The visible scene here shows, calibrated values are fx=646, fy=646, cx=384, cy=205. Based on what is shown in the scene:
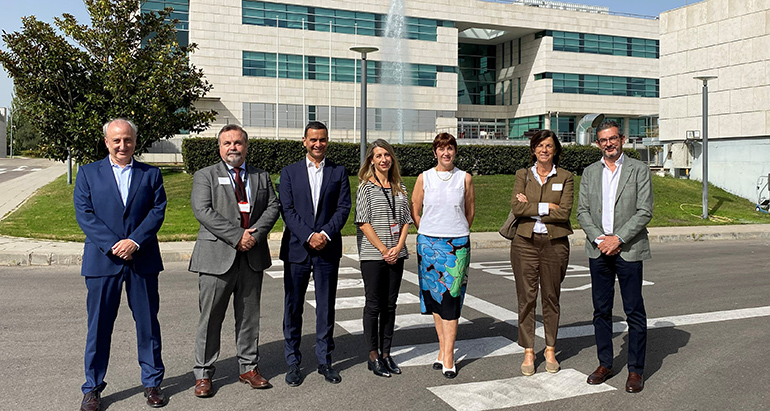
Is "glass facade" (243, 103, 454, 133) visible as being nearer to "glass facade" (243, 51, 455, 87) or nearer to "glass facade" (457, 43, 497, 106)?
"glass facade" (243, 51, 455, 87)

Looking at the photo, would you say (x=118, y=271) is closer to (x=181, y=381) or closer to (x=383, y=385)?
(x=181, y=381)

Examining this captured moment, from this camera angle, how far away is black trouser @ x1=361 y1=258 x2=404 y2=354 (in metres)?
5.64

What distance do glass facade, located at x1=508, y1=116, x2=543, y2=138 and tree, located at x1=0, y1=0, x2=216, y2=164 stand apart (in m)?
47.1

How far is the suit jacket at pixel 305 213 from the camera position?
217 inches

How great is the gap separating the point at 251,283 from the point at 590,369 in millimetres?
3096

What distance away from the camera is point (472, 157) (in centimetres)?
2944

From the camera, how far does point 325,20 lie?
5441cm

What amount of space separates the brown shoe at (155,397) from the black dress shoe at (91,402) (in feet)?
1.09

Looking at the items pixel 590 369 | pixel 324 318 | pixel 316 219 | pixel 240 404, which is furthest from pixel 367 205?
pixel 590 369

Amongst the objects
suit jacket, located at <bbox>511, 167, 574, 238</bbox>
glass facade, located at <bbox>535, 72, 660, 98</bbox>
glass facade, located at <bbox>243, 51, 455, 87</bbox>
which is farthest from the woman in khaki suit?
glass facade, located at <bbox>535, 72, 660, 98</bbox>

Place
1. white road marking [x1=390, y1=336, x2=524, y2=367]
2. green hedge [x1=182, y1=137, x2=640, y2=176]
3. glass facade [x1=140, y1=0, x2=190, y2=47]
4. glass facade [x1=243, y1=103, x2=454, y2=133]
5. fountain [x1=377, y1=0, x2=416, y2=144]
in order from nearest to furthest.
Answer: white road marking [x1=390, y1=336, x2=524, y2=367], green hedge [x1=182, y1=137, x2=640, y2=176], glass facade [x1=140, y1=0, x2=190, y2=47], glass facade [x1=243, y1=103, x2=454, y2=133], fountain [x1=377, y1=0, x2=416, y2=144]

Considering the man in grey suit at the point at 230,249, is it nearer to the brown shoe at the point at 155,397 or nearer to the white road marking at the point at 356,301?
the brown shoe at the point at 155,397

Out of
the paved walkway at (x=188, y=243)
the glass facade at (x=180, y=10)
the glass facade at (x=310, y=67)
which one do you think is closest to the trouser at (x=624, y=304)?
the paved walkway at (x=188, y=243)

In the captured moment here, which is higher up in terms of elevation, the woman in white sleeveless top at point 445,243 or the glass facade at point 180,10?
the glass facade at point 180,10
